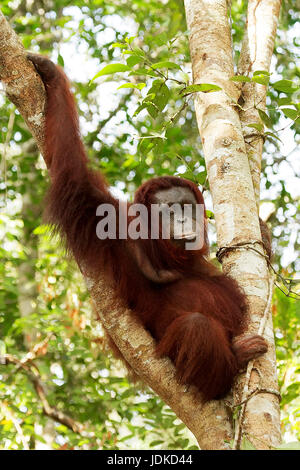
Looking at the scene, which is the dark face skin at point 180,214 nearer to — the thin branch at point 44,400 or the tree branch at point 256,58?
the tree branch at point 256,58

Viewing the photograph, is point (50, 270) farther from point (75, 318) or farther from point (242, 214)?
point (242, 214)

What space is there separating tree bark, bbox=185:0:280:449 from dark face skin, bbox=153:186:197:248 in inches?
12.3

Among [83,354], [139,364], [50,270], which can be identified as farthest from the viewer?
[50,270]

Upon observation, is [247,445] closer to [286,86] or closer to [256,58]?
[286,86]

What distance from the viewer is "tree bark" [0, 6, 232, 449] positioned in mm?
2355

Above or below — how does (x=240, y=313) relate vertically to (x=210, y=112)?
below

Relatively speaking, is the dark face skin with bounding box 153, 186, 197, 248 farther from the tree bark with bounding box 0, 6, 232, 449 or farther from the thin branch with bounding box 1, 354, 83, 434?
the thin branch with bounding box 1, 354, 83, 434

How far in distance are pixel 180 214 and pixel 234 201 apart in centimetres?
47

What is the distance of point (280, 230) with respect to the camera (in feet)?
20.9

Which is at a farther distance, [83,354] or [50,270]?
[50,270]

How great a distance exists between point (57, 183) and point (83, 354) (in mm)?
2958

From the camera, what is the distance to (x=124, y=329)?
253 centimetres
